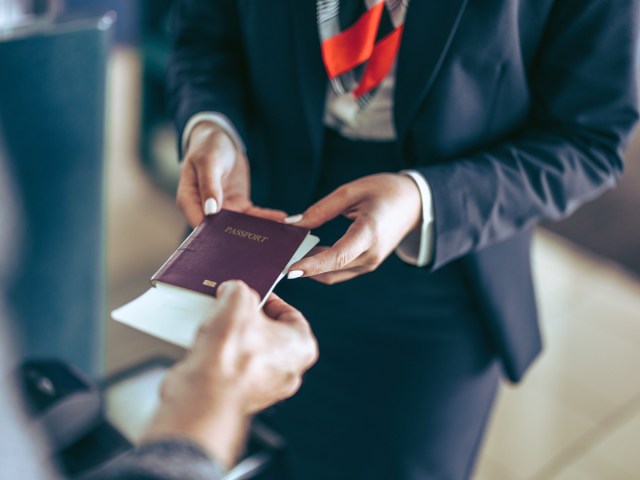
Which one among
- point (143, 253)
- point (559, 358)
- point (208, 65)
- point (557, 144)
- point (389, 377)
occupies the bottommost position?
point (559, 358)

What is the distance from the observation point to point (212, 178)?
29.7 inches

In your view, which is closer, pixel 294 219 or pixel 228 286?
pixel 228 286

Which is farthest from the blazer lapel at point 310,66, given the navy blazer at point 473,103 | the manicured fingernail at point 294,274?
the manicured fingernail at point 294,274

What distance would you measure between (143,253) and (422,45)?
1861 mm

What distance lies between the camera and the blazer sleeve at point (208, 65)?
92 cm

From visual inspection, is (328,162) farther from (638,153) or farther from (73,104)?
(638,153)

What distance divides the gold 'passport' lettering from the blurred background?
Answer: 4.1 inches

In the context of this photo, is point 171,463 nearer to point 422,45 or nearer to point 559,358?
point 422,45

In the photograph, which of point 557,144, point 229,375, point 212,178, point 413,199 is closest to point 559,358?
point 557,144

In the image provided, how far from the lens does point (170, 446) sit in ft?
1.52

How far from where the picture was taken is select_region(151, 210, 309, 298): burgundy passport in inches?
25.3

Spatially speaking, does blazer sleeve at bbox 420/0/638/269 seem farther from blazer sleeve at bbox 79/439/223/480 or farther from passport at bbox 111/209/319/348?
blazer sleeve at bbox 79/439/223/480

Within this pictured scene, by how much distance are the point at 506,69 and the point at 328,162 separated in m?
0.25

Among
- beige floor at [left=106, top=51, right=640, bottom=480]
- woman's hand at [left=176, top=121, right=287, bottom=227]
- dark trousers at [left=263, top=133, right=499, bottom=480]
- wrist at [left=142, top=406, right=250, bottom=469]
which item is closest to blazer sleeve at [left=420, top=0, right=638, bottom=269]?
dark trousers at [left=263, top=133, right=499, bottom=480]
